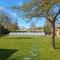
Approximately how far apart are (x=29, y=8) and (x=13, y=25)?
193 feet

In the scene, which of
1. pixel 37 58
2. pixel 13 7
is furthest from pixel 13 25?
pixel 37 58

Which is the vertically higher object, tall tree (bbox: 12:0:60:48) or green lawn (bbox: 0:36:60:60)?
tall tree (bbox: 12:0:60:48)

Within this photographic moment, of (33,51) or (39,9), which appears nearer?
(33,51)

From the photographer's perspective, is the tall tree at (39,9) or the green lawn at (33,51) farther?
the tall tree at (39,9)

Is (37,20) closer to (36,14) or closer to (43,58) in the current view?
(36,14)

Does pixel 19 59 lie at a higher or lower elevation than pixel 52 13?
lower

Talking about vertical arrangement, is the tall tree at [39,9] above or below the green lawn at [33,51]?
above

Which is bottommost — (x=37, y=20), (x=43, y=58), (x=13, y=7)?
(x=43, y=58)

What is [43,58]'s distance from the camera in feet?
39.7

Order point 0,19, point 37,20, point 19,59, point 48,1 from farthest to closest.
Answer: point 0,19 < point 37,20 < point 48,1 < point 19,59

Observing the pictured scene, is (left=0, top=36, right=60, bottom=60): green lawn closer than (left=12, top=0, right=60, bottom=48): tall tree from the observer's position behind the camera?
Yes

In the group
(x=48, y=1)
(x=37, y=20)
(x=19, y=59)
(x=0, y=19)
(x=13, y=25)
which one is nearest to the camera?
(x=19, y=59)

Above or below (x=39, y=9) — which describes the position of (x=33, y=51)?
below

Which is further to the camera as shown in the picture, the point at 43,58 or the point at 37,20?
the point at 37,20
